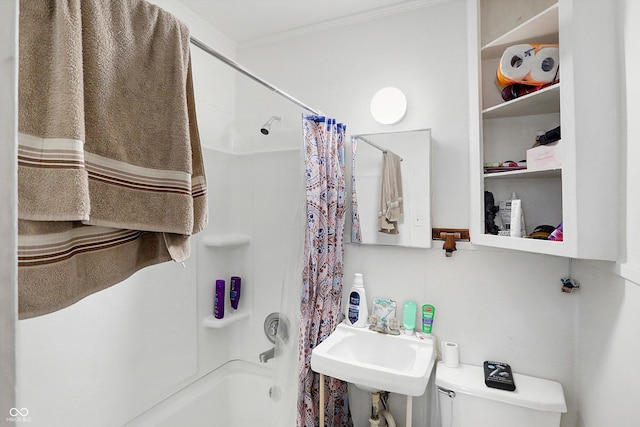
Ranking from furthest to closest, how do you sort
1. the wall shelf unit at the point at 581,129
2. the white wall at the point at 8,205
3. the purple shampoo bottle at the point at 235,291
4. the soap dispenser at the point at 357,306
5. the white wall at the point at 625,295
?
the soap dispenser at the point at 357,306
the purple shampoo bottle at the point at 235,291
the wall shelf unit at the point at 581,129
the white wall at the point at 625,295
the white wall at the point at 8,205

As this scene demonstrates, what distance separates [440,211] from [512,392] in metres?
0.80

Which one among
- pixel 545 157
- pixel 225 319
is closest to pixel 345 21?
pixel 545 157

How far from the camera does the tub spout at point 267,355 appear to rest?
4.52 feet

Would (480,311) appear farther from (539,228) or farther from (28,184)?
(28,184)

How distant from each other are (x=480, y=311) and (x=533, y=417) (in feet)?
1.43

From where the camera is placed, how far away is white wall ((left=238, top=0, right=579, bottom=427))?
1.39 meters

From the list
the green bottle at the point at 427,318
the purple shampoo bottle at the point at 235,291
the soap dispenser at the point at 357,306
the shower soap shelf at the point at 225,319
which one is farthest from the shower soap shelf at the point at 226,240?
the green bottle at the point at 427,318

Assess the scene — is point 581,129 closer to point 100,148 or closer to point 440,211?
point 440,211

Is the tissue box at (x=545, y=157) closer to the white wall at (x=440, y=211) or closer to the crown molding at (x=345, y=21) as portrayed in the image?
the white wall at (x=440, y=211)

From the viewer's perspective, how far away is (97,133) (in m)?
0.64

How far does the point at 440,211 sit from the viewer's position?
159cm

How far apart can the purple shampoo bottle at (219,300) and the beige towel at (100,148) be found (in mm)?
557

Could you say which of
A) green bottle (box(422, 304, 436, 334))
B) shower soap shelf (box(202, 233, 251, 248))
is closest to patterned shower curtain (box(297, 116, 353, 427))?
shower soap shelf (box(202, 233, 251, 248))

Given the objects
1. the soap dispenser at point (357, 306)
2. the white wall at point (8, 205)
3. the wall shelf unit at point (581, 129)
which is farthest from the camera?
the soap dispenser at point (357, 306)
